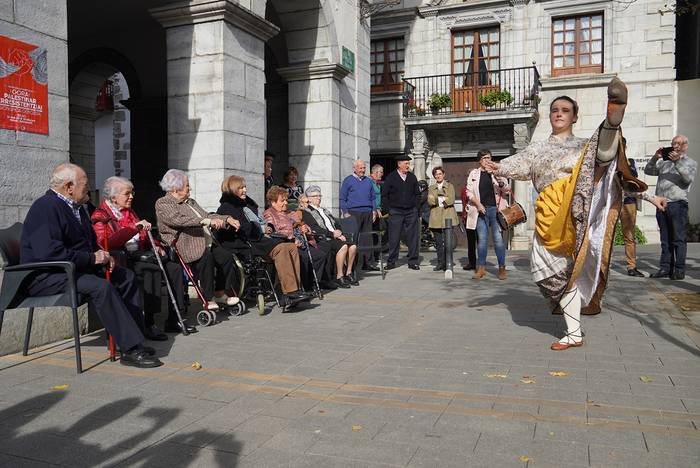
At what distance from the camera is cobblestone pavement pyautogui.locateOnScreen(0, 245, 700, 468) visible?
122 inches

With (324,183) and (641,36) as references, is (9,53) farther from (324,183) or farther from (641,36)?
(641,36)

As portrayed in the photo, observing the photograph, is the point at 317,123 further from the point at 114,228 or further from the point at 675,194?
the point at 114,228

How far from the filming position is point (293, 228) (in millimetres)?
7762

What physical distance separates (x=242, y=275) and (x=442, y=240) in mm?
5130

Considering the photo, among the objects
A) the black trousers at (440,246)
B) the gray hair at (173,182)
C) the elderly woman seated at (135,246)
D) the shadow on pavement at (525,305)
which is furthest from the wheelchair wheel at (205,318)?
the black trousers at (440,246)

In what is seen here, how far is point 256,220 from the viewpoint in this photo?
7434 mm

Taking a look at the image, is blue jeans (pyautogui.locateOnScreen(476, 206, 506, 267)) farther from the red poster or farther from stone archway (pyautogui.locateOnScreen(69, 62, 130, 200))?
stone archway (pyautogui.locateOnScreen(69, 62, 130, 200))

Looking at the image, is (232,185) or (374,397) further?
(232,185)

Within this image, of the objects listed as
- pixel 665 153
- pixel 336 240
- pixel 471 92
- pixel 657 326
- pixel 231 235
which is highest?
pixel 471 92

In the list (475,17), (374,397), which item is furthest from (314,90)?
(475,17)

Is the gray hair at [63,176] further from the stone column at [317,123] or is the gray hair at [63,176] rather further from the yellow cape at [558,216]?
the stone column at [317,123]

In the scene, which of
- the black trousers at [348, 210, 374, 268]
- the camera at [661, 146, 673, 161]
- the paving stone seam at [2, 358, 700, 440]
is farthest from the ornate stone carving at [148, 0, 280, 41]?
the camera at [661, 146, 673, 161]

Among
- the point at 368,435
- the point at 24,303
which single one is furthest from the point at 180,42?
the point at 368,435

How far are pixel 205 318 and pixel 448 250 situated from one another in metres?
4.78
